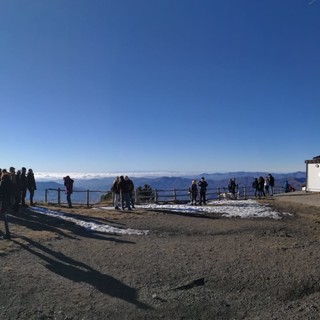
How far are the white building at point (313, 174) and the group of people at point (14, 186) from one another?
31961 millimetres

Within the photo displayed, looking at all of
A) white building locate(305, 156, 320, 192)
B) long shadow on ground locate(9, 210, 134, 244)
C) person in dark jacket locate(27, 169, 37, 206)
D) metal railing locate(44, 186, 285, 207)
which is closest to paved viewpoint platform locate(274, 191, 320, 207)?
metal railing locate(44, 186, 285, 207)

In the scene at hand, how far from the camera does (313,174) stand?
44.2 m

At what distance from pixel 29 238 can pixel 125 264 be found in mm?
3972

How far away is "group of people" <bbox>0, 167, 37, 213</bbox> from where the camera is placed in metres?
13.3

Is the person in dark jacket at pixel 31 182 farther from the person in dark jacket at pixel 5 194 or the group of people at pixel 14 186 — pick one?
the person in dark jacket at pixel 5 194

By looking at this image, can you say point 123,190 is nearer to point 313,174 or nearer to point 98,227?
point 98,227

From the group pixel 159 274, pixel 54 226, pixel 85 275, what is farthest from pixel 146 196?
pixel 85 275

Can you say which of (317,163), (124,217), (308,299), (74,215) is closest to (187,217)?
(124,217)

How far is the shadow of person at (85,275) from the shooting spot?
8805 millimetres

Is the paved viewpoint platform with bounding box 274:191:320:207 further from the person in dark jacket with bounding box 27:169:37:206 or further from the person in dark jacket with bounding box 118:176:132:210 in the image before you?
the person in dark jacket with bounding box 27:169:37:206

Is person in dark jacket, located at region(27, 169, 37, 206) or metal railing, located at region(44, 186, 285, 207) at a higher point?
person in dark jacket, located at region(27, 169, 37, 206)

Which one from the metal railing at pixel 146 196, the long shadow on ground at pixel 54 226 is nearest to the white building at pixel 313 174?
the metal railing at pixel 146 196

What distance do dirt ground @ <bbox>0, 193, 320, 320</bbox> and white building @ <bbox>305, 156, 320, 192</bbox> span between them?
98.6 feet

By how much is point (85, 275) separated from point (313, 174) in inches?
1535
